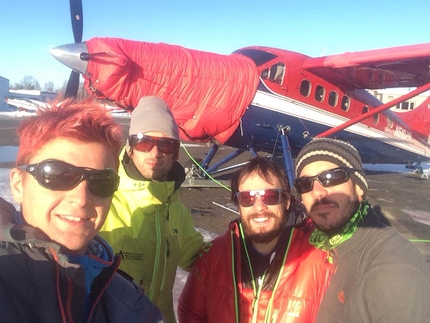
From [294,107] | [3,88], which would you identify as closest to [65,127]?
[294,107]

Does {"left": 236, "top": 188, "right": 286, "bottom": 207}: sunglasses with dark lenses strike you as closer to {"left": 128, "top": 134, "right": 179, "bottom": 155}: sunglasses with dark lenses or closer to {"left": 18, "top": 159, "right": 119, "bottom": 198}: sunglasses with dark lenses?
{"left": 128, "top": 134, "right": 179, "bottom": 155}: sunglasses with dark lenses

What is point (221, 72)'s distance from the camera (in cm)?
580

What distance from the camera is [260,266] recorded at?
1.92m

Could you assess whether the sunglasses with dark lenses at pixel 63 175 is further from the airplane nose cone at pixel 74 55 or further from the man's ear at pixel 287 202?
the airplane nose cone at pixel 74 55

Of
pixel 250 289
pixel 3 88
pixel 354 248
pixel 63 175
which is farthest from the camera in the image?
pixel 3 88

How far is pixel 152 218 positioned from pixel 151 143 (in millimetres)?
532

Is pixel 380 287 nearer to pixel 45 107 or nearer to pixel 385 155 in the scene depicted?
pixel 45 107

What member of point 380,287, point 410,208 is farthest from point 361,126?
point 380,287

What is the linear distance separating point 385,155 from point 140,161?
8124mm

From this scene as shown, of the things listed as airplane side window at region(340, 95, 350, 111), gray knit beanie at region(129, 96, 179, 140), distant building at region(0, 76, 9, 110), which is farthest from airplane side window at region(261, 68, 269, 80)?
distant building at region(0, 76, 9, 110)

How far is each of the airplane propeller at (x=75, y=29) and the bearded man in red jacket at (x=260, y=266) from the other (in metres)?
4.07

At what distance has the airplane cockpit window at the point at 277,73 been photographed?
647 centimetres

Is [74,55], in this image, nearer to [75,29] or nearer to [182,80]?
[75,29]

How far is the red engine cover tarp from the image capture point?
507 cm
